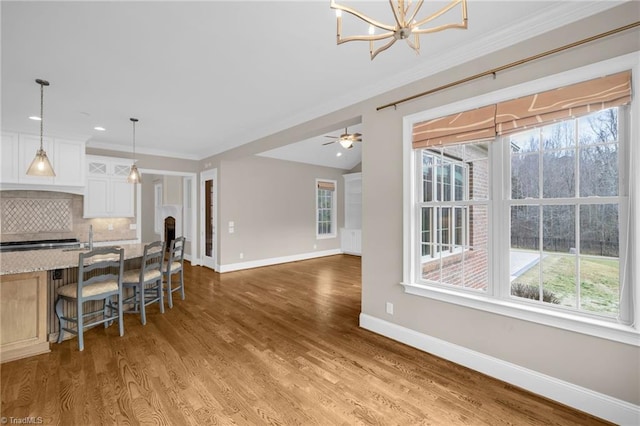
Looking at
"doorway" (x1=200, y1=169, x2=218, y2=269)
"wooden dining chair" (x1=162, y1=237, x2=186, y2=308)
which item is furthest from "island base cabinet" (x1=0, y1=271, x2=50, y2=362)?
"doorway" (x1=200, y1=169, x2=218, y2=269)

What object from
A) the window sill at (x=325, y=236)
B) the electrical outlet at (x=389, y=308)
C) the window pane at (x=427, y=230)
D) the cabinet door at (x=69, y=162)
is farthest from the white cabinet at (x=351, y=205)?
the cabinet door at (x=69, y=162)

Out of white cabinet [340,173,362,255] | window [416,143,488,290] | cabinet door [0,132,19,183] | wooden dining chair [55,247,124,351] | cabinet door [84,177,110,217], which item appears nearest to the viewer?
window [416,143,488,290]

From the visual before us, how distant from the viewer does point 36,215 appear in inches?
198

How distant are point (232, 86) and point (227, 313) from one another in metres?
2.92

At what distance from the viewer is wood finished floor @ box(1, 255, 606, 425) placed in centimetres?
190

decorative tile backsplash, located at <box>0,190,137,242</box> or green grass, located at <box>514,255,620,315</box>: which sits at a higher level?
decorative tile backsplash, located at <box>0,190,137,242</box>

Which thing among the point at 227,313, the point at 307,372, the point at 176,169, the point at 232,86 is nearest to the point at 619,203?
the point at 307,372

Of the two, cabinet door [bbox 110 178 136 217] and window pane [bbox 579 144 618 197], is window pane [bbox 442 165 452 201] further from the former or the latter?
cabinet door [bbox 110 178 136 217]

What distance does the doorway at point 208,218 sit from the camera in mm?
6547

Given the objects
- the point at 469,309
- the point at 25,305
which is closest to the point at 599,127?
the point at 469,309

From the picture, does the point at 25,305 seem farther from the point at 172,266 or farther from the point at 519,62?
the point at 519,62

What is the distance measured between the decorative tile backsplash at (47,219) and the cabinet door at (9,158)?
0.54 metres

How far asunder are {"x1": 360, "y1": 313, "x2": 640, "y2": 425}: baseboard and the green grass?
57 cm

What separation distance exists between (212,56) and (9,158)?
4.57 metres
